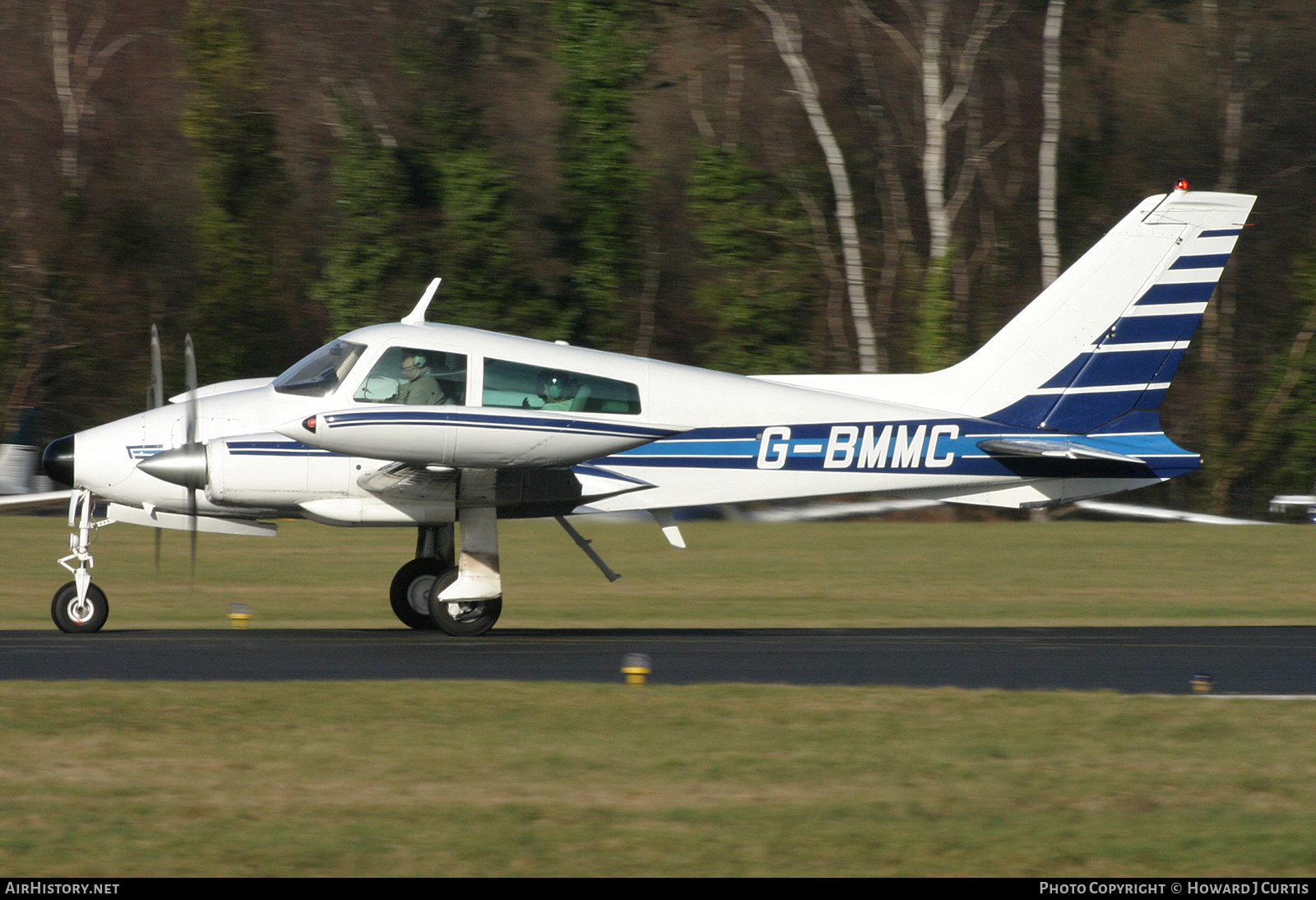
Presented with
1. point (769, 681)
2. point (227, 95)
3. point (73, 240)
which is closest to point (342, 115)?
point (227, 95)

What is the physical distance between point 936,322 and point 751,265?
4635 millimetres

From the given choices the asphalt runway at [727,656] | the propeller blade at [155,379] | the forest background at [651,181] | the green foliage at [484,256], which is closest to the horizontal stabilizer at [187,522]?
the asphalt runway at [727,656]

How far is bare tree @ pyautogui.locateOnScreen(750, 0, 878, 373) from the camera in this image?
81.4ft

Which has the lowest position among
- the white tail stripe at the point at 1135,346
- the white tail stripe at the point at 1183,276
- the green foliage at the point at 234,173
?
A: the white tail stripe at the point at 1135,346

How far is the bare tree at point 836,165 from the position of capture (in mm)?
24812

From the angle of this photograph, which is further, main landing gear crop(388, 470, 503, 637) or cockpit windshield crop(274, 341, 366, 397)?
main landing gear crop(388, 470, 503, 637)

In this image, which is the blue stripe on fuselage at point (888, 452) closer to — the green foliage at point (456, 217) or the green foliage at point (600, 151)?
the green foliage at point (456, 217)

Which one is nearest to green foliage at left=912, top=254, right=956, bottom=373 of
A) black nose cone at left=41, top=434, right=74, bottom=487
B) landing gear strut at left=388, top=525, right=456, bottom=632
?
landing gear strut at left=388, top=525, right=456, bottom=632

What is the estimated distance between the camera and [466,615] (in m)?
12.4

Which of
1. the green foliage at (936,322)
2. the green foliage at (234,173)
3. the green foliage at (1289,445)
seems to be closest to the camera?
the green foliage at (936,322)

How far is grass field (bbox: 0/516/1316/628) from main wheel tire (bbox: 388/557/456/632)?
521 millimetres

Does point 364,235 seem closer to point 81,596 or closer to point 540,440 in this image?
point 81,596

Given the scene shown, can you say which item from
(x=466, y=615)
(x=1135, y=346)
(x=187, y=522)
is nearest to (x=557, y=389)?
(x=466, y=615)

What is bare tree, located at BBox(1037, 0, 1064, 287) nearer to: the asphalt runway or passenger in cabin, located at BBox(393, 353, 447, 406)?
the asphalt runway
